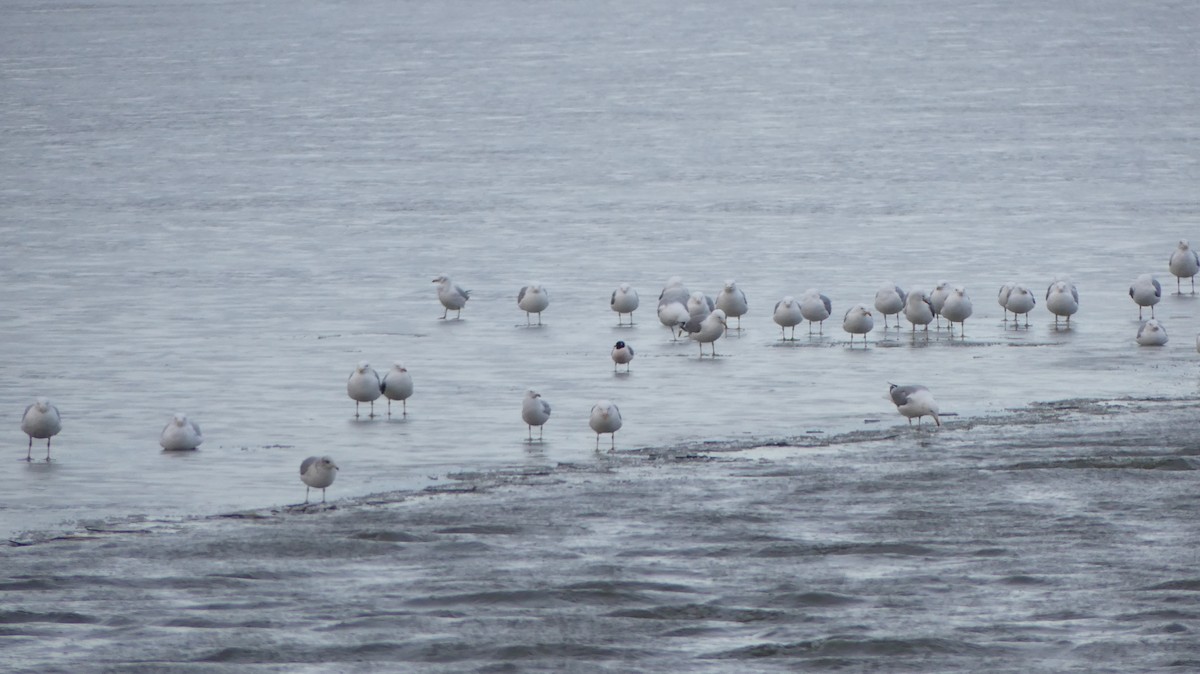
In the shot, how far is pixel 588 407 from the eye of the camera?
58.5 ft

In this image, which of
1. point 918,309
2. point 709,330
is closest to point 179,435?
point 709,330

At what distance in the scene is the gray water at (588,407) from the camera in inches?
433

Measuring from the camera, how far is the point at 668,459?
15.2 m

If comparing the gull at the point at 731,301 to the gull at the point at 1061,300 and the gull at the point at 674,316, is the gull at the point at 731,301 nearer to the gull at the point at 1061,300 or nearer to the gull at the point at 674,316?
the gull at the point at 674,316

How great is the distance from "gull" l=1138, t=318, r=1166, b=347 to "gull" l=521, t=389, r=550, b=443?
25.3 feet

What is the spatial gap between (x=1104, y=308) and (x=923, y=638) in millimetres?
13963

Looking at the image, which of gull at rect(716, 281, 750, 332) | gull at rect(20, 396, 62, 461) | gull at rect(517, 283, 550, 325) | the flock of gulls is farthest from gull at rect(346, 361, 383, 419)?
gull at rect(716, 281, 750, 332)

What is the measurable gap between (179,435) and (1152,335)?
10704 mm

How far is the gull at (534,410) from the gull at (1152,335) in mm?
7721

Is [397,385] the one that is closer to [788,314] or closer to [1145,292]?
[788,314]

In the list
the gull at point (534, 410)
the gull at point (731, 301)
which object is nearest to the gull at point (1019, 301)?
the gull at point (731, 301)

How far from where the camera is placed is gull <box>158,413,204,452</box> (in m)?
15.7

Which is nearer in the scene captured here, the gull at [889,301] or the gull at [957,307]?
the gull at [957,307]

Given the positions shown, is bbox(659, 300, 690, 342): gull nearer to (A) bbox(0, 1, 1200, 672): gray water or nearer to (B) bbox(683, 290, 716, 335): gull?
(B) bbox(683, 290, 716, 335): gull
